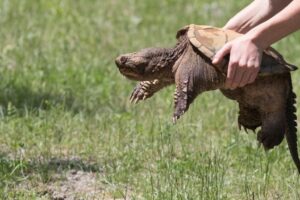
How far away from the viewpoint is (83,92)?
24.5 ft

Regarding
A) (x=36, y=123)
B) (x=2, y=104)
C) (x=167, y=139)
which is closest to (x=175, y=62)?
(x=167, y=139)

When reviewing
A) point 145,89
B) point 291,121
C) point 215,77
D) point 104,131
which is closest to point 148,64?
point 145,89

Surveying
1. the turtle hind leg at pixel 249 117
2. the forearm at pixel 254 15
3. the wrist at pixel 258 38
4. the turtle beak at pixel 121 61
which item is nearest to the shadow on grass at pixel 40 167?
the turtle beak at pixel 121 61

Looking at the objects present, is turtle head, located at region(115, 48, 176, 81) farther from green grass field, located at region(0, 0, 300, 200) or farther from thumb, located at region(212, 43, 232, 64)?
green grass field, located at region(0, 0, 300, 200)

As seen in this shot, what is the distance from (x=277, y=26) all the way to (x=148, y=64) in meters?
0.80

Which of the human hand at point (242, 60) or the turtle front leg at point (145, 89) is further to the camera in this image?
the turtle front leg at point (145, 89)

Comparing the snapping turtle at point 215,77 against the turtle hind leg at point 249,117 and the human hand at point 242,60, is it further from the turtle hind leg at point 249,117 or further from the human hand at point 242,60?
the human hand at point 242,60

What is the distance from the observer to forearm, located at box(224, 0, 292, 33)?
5285 millimetres

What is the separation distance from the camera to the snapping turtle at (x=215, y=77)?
4758mm

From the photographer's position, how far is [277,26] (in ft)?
15.0

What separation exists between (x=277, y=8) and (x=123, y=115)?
1894mm

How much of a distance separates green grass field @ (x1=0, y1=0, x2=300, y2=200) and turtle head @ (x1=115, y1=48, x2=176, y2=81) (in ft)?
2.05

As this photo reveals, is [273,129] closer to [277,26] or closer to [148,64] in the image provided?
[277,26]

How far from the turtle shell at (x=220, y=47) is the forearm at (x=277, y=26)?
191 mm
